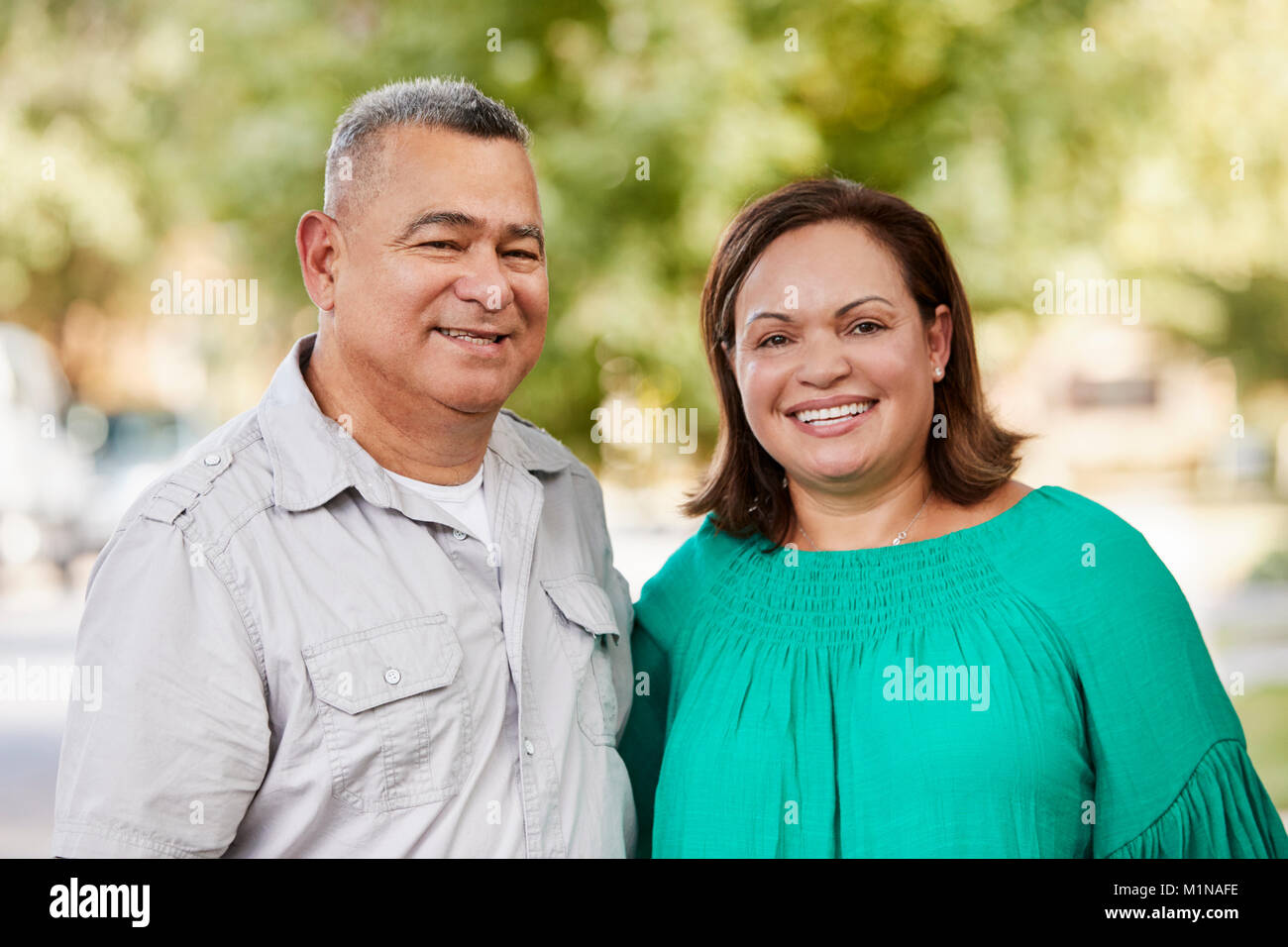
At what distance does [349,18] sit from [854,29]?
2412 mm

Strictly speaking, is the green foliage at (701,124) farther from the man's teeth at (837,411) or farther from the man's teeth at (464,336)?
the man's teeth at (464,336)

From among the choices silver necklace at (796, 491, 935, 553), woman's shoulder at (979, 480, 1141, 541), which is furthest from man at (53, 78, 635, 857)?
woman's shoulder at (979, 480, 1141, 541)

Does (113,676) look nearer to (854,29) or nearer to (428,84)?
(428,84)

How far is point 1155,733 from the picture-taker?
2281mm

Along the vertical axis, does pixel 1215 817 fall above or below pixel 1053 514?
below

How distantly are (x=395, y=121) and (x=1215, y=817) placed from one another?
2.01m

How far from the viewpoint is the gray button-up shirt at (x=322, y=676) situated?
199 centimetres

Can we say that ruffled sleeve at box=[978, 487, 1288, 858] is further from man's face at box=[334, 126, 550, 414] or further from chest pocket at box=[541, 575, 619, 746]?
man's face at box=[334, 126, 550, 414]

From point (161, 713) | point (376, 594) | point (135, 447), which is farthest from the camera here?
point (135, 447)

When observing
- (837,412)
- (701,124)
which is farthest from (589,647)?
(701,124)

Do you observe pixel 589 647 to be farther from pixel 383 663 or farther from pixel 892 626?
pixel 892 626

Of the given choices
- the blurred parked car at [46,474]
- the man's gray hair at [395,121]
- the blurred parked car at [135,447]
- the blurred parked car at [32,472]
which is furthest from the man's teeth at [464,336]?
the blurred parked car at [135,447]

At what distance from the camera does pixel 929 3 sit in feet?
18.0

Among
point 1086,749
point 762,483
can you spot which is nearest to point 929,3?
point 762,483
